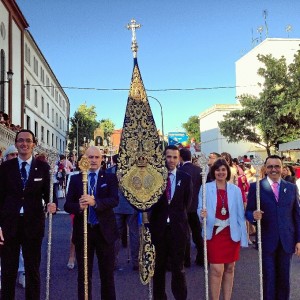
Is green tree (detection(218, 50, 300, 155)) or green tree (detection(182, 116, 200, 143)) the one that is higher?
green tree (detection(182, 116, 200, 143))

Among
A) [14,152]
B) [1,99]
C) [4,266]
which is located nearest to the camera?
[4,266]

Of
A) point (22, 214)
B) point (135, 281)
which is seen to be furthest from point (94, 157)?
point (135, 281)

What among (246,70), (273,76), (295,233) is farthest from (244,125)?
(295,233)

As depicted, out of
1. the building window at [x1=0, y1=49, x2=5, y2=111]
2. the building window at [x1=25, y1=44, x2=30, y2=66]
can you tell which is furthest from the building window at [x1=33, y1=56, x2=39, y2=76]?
the building window at [x1=0, y1=49, x2=5, y2=111]

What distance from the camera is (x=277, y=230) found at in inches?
199

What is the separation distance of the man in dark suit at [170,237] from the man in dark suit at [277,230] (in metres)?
0.80

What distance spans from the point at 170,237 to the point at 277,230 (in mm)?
1203

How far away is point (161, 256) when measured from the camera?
5.25 m

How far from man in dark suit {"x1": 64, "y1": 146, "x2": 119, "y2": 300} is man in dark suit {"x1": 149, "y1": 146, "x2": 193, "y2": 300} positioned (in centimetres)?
51

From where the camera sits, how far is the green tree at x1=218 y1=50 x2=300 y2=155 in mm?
27703

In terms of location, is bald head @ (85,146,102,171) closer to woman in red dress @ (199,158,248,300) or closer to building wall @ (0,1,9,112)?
woman in red dress @ (199,158,248,300)

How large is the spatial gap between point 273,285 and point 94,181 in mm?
2341

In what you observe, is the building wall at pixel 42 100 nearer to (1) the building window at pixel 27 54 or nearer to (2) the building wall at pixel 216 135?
(1) the building window at pixel 27 54

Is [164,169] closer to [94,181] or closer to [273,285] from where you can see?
[94,181]
